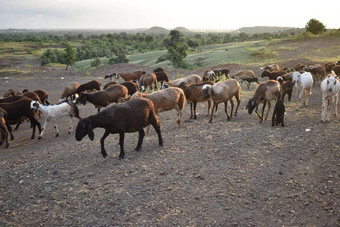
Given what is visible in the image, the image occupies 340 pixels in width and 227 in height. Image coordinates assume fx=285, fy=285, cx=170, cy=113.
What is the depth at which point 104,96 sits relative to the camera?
12430 millimetres

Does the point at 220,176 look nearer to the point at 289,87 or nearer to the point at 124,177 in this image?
the point at 124,177

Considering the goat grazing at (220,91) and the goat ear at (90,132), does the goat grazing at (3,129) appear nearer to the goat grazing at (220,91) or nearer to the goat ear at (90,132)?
the goat ear at (90,132)

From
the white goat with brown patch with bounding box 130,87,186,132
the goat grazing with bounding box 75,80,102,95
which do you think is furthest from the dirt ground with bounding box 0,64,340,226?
the goat grazing with bounding box 75,80,102,95

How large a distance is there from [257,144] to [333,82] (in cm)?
383

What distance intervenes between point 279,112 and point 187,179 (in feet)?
15.1

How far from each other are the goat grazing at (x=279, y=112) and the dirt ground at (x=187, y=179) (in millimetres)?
308

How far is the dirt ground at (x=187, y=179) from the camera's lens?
18.2 feet

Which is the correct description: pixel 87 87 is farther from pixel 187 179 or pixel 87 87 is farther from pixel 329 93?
pixel 329 93

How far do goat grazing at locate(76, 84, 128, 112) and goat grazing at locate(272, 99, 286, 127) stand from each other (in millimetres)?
6510

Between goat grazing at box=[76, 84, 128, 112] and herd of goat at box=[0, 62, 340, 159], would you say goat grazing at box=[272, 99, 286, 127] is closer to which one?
herd of goat at box=[0, 62, 340, 159]

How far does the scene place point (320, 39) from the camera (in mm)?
38875

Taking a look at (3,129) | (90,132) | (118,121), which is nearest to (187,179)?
(118,121)

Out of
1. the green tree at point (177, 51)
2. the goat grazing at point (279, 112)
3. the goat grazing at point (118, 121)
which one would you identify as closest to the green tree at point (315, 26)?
the green tree at point (177, 51)

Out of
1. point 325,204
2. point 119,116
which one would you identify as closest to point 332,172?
point 325,204
